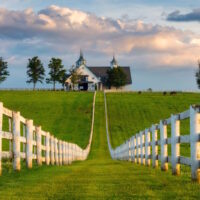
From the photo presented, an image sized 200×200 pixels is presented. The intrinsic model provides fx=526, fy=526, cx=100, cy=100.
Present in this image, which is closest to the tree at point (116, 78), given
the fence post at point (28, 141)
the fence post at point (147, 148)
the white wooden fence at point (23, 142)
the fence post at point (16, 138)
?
the white wooden fence at point (23, 142)

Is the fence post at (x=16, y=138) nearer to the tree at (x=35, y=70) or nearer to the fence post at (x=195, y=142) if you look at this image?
the fence post at (x=195, y=142)

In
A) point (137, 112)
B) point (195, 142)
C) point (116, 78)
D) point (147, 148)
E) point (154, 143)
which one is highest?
point (116, 78)

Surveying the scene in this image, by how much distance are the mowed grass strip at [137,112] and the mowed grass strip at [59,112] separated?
→ 161 inches

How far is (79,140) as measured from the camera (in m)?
65.4

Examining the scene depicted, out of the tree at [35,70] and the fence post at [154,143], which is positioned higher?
the tree at [35,70]

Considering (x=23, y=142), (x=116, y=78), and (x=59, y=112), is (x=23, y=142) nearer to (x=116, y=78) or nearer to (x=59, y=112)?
(x=59, y=112)

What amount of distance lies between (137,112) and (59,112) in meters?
13.7

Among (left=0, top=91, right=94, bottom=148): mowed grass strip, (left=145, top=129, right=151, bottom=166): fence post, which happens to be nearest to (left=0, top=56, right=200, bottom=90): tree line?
(left=0, top=91, right=94, bottom=148): mowed grass strip

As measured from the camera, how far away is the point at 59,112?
92375 millimetres

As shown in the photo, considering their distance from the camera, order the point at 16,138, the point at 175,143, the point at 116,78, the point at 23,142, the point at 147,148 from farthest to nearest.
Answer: the point at 116,78, the point at 147,148, the point at 23,142, the point at 16,138, the point at 175,143

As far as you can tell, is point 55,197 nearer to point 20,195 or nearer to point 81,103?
point 20,195

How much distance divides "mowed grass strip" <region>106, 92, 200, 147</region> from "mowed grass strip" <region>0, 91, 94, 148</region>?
408cm

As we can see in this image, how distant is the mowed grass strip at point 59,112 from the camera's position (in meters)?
71.4

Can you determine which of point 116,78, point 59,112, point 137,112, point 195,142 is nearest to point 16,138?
point 195,142
